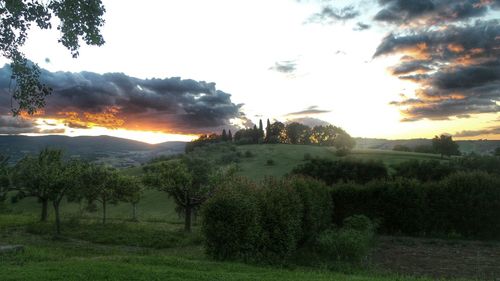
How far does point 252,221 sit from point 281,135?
12953 centimetres

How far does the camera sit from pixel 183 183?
37312 millimetres

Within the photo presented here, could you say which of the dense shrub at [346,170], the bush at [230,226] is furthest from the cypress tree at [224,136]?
the bush at [230,226]

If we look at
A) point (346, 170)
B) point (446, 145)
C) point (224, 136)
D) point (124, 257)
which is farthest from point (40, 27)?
point (224, 136)

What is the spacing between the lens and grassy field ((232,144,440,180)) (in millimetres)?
85938

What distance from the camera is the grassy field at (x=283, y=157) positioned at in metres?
85.9

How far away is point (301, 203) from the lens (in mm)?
23141

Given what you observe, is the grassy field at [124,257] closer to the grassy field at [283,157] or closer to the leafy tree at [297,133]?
the grassy field at [283,157]

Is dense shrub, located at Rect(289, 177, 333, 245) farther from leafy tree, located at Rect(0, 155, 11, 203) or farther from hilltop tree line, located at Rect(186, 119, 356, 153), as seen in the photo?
hilltop tree line, located at Rect(186, 119, 356, 153)

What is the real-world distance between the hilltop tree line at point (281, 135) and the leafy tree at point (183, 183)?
95125 mm

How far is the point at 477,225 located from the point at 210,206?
23.2 meters

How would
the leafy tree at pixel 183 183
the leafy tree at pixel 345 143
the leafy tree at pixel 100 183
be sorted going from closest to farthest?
the leafy tree at pixel 183 183, the leafy tree at pixel 100 183, the leafy tree at pixel 345 143

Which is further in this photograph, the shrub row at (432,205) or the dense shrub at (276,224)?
the shrub row at (432,205)

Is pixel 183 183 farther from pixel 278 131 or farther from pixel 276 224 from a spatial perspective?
pixel 278 131

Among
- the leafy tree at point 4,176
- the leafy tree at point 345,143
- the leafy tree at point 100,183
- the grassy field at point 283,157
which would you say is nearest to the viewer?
the leafy tree at point 4,176
